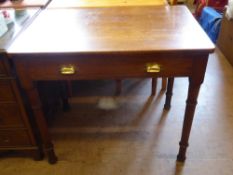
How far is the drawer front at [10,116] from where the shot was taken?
1280mm

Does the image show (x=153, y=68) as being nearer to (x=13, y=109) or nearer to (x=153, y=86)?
(x=13, y=109)

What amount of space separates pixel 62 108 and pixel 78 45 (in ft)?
3.17

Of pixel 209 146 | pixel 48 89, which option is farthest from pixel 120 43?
pixel 209 146

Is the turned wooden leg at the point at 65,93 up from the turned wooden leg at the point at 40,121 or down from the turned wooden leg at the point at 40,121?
down

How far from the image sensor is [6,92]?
1.22 m

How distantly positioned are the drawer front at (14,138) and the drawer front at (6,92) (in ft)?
0.74

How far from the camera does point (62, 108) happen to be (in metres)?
1.94

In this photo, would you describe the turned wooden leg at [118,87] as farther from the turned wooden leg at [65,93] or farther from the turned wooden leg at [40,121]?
the turned wooden leg at [40,121]

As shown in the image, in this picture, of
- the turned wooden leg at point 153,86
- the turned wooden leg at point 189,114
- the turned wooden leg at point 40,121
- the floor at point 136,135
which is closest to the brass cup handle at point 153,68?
the turned wooden leg at point 189,114

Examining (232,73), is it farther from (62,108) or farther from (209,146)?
(62,108)

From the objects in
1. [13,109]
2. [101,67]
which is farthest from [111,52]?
[13,109]

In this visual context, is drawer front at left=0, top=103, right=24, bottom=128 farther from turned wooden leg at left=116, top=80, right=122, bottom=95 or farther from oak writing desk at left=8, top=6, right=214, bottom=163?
turned wooden leg at left=116, top=80, right=122, bottom=95

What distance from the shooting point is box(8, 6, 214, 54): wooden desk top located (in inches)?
41.4

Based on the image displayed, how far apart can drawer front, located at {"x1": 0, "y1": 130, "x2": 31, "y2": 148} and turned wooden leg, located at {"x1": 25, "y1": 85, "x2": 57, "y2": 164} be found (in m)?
0.10
